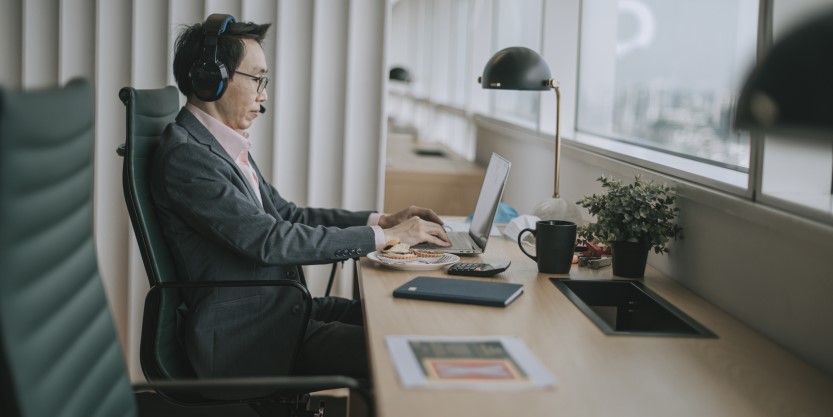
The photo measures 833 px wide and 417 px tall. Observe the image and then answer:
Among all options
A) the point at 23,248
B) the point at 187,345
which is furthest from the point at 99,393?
the point at 187,345

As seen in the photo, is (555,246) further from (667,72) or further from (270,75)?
(270,75)

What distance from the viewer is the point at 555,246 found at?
2189 mm

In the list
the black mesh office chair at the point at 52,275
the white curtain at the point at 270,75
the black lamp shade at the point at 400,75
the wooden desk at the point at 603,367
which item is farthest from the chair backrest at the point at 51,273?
the black lamp shade at the point at 400,75

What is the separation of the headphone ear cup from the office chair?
0.43ft

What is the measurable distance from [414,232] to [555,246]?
41cm

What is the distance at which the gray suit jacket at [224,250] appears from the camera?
7.04ft

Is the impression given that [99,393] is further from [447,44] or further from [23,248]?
[447,44]

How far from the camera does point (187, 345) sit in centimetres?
219

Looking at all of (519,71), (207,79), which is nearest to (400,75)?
(519,71)

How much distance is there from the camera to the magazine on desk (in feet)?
4.45

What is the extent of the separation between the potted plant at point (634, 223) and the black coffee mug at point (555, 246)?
0.07m

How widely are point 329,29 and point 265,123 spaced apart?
43cm

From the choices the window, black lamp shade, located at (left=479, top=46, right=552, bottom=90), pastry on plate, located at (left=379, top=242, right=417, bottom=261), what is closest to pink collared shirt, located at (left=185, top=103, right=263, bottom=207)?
pastry on plate, located at (left=379, top=242, right=417, bottom=261)

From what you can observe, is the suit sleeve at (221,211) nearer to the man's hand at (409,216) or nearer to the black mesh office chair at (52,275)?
the man's hand at (409,216)
